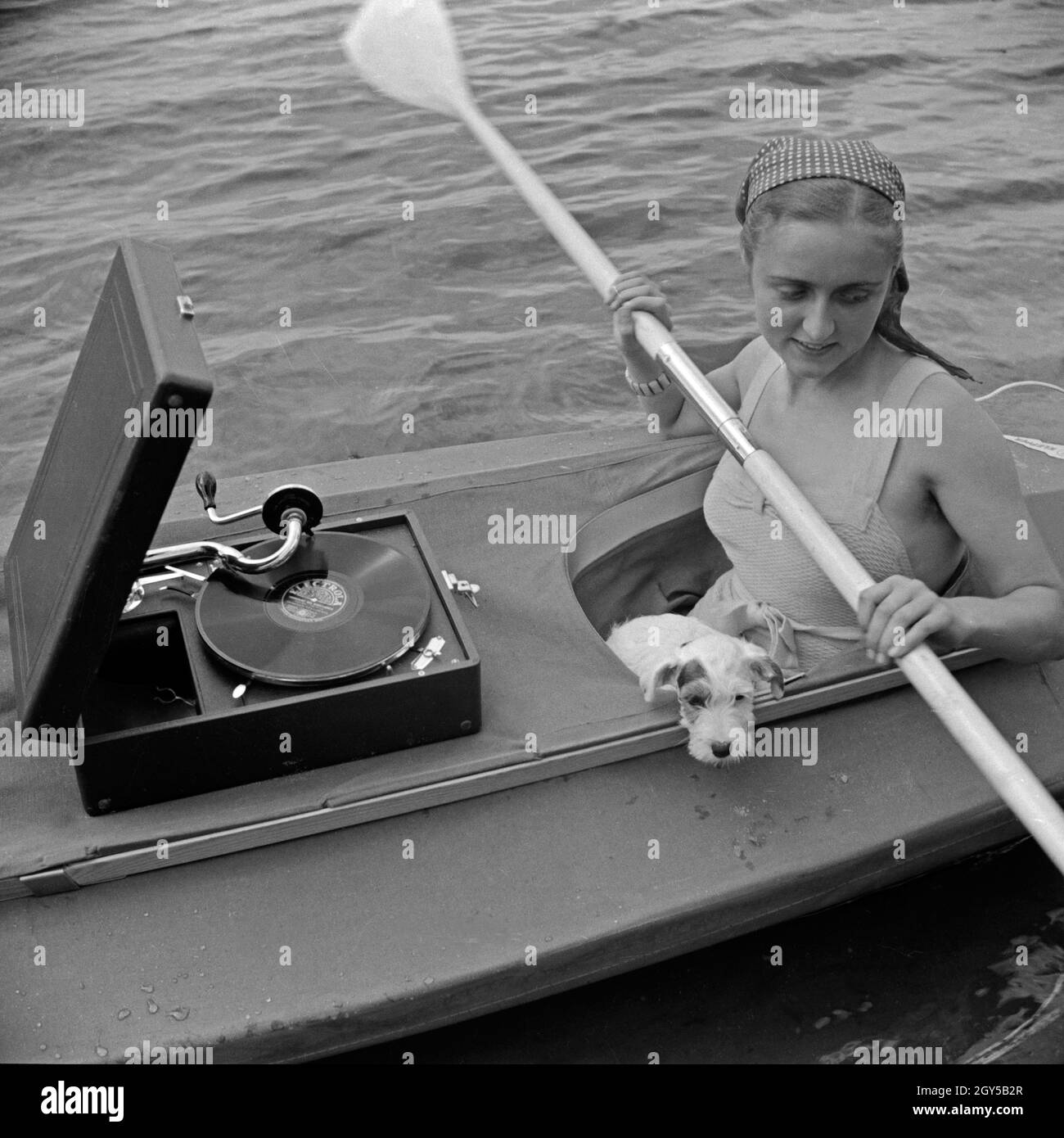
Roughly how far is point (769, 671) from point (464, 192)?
3970 mm

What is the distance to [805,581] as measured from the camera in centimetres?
214

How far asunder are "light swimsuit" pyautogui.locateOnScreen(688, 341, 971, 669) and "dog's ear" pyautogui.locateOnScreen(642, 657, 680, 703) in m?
0.32

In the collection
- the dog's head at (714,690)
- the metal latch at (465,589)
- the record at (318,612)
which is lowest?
the dog's head at (714,690)

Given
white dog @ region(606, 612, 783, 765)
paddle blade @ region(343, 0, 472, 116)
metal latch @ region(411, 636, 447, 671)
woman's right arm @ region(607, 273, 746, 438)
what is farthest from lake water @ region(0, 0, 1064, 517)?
white dog @ region(606, 612, 783, 765)

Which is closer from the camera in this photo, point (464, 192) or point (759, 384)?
point (759, 384)

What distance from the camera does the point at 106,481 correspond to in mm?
1559

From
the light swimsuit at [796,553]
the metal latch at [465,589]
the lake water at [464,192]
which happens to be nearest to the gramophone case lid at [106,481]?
the metal latch at [465,589]

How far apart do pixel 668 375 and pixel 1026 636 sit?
74 cm

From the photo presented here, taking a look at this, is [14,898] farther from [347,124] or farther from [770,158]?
[347,124]

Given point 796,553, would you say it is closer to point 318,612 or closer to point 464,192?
point 318,612

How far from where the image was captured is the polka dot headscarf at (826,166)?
5.95 ft

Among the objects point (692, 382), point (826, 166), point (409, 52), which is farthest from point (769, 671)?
point (409, 52)

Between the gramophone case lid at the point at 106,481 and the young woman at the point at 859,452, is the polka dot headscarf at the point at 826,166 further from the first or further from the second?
the gramophone case lid at the point at 106,481

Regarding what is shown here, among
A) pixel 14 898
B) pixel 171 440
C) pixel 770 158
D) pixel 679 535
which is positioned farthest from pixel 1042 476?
pixel 14 898
